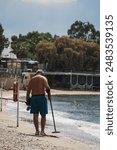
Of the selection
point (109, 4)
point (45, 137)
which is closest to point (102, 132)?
point (109, 4)

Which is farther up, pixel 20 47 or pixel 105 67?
pixel 20 47

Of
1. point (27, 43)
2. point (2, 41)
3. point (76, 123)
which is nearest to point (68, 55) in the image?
point (2, 41)

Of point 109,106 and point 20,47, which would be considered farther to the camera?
point 20,47

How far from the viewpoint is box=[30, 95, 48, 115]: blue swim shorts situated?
36.4ft

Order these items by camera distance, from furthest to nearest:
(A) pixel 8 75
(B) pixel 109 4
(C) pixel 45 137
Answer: (A) pixel 8 75 → (C) pixel 45 137 → (B) pixel 109 4

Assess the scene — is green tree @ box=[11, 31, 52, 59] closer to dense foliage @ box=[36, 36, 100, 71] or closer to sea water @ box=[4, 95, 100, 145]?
dense foliage @ box=[36, 36, 100, 71]

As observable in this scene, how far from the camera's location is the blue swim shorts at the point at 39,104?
11.1 m

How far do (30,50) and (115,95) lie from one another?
85414 millimetres

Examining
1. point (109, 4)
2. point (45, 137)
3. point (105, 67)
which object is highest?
point (109, 4)

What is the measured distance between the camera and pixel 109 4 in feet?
19.8

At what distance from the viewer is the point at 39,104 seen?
11.1 metres

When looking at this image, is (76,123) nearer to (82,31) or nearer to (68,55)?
(68,55)

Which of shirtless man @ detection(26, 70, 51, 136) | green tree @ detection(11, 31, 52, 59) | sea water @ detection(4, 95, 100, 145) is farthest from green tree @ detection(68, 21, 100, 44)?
shirtless man @ detection(26, 70, 51, 136)

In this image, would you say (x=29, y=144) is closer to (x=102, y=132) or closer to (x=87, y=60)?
(x=102, y=132)
